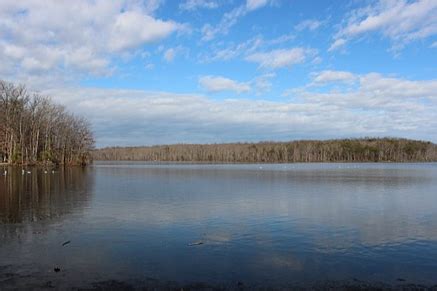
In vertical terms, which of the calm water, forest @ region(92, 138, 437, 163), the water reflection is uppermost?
forest @ region(92, 138, 437, 163)

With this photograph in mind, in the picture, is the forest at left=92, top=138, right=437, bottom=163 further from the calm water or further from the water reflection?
the calm water

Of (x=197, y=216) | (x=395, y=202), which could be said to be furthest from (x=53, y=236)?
(x=395, y=202)

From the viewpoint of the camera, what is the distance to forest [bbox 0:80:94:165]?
238 ft

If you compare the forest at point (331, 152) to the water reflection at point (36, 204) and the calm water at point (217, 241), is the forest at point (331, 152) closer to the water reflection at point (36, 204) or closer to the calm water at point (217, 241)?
the water reflection at point (36, 204)

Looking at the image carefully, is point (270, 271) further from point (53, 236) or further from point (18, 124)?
point (18, 124)

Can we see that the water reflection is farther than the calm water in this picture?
Yes

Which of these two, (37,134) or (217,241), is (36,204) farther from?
(37,134)

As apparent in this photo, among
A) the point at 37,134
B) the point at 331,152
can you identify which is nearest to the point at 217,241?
the point at 37,134

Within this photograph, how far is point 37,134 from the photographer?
76.1 metres

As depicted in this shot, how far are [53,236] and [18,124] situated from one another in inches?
2653

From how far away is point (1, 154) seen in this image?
7500cm

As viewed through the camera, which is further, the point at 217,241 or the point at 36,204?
the point at 36,204

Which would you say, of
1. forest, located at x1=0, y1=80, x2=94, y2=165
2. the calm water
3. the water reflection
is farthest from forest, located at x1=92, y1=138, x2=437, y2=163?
the calm water

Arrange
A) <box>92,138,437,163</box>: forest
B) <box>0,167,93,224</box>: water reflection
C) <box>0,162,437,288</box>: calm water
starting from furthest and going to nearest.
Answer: <box>92,138,437,163</box>: forest, <box>0,167,93,224</box>: water reflection, <box>0,162,437,288</box>: calm water
